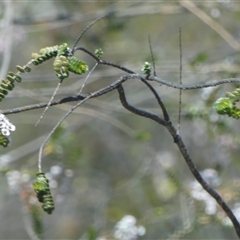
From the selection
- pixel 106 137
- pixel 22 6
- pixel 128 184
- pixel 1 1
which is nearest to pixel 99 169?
pixel 106 137

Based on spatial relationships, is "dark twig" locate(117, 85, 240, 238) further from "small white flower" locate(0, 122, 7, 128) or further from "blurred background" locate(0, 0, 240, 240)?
"blurred background" locate(0, 0, 240, 240)

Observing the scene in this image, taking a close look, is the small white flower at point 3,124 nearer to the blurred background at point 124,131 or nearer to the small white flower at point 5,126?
the small white flower at point 5,126

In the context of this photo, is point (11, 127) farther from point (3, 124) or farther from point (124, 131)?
point (124, 131)

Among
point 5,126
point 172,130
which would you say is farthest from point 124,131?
point 5,126

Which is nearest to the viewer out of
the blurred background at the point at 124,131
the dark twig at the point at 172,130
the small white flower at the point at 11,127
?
the small white flower at the point at 11,127

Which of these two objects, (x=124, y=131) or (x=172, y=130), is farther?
(x=124, y=131)

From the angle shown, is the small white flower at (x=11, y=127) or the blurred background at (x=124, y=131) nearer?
the small white flower at (x=11, y=127)

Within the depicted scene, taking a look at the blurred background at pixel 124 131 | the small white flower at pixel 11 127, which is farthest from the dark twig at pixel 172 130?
the blurred background at pixel 124 131

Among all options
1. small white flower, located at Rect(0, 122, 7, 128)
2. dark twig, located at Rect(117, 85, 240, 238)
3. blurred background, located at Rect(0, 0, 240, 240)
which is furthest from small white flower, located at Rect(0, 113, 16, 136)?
blurred background, located at Rect(0, 0, 240, 240)
